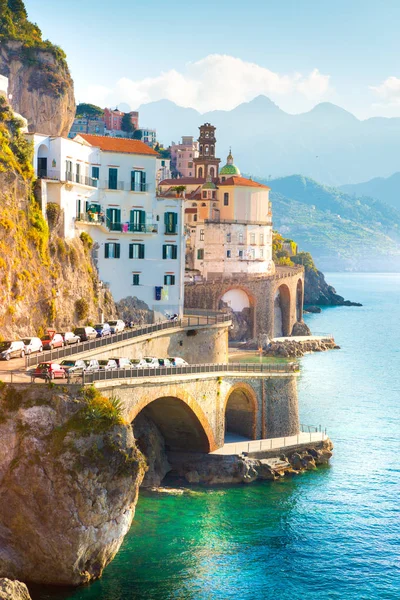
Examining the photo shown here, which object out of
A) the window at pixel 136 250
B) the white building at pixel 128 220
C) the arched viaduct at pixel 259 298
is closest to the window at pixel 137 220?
the white building at pixel 128 220

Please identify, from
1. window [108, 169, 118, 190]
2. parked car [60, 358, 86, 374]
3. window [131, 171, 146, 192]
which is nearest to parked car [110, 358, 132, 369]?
parked car [60, 358, 86, 374]

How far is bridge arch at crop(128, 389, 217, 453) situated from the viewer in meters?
70.2

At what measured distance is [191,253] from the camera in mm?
148625

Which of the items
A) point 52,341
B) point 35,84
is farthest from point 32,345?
point 35,84

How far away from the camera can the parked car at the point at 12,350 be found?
205 feet

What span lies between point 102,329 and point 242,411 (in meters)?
14.4

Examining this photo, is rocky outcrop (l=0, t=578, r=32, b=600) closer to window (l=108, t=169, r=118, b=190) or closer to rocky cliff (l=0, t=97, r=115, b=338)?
rocky cliff (l=0, t=97, r=115, b=338)

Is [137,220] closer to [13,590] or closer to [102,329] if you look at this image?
[102,329]

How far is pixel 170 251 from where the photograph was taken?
95438mm

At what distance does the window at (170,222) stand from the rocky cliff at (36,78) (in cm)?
2974

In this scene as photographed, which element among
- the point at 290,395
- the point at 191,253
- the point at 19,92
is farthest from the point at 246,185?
the point at 290,395

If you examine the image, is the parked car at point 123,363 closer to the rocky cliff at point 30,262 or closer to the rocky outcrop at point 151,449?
the rocky outcrop at point 151,449

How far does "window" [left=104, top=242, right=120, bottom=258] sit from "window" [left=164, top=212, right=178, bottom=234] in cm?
648

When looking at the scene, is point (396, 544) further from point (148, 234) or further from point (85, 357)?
point (148, 234)
